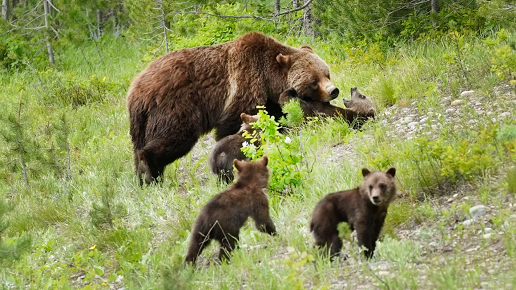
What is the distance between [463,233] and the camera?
5293 millimetres

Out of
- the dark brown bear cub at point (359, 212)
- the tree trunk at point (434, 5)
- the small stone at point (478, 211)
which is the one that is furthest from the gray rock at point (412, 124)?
the tree trunk at point (434, 5)

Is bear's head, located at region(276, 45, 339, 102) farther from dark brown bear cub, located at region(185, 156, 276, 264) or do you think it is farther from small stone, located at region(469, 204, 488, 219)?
small stone, located at region(469, 204, 488, 219)

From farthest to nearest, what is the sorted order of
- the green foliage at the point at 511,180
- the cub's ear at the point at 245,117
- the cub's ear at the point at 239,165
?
the cub's ear at the point at 245,117, the cub's ear at the point at 239,165, the green foliage at the point at 511,180

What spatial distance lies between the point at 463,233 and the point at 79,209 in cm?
519

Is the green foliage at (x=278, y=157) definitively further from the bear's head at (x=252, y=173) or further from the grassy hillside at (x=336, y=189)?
the bear's head at (x=252, y=173)

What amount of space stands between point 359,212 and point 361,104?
15.0 feet

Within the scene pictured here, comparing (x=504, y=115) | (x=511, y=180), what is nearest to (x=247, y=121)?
(x=504, y=115)

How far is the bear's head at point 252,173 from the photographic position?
231 inches

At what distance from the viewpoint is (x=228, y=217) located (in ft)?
17.9

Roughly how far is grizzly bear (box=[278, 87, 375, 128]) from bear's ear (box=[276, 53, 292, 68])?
0.36m

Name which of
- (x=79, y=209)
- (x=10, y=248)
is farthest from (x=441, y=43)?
(x=10, y=248)

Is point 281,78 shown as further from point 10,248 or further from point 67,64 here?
point 67,64

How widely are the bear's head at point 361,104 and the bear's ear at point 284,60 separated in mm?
917

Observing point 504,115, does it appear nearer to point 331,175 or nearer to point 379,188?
point 331,175
